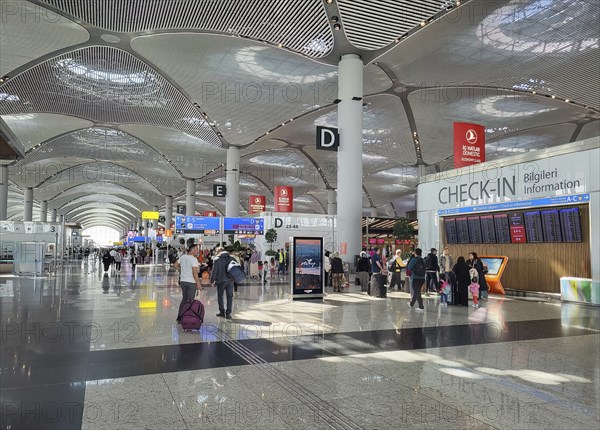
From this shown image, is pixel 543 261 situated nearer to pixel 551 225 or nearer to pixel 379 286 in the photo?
pixel 551 225

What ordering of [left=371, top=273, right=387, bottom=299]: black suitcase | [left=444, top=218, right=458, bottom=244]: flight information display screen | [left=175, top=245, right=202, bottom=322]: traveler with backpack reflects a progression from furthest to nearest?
[left=444, top=218, right=458, bottom=244]: flight information display screen
[left=371, top=273, right=387, bottom=299]: black suitcase
[left=175, top=245, right=202, bottom=322]: traveler with backpack

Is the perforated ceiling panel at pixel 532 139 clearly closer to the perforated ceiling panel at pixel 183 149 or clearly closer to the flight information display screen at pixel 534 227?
the flight information display screen at pixel 534 227

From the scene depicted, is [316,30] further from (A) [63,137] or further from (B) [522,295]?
(A) [63,137]

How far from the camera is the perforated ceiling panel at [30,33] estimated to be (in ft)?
63.9

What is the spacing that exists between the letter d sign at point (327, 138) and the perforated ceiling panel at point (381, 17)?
148 inches

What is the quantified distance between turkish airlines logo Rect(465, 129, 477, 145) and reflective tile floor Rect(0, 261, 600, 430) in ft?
34.4

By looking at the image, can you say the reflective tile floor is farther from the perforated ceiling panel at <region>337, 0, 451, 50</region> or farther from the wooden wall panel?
the perforated ceiling panel at <region>337, 0, 451, 50</region>

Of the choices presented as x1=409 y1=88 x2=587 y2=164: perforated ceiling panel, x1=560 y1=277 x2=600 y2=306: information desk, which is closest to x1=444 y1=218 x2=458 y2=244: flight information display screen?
x1=560 y1=277 x2=600 y2=306: information desk

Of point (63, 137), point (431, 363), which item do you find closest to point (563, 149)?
point (431, 363)

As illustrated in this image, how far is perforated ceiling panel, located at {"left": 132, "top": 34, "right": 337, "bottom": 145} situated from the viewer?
22625 mm

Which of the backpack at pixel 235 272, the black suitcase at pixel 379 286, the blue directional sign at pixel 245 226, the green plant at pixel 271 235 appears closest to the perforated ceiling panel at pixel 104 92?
the blue directional sign at pixel 245 226

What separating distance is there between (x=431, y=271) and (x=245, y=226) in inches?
754

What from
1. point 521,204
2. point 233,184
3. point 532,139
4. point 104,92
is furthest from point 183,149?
point 521,204

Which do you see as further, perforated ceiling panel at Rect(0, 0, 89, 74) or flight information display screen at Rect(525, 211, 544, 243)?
perforated ceiling panel at Rect(0, 0, 89, 74)
